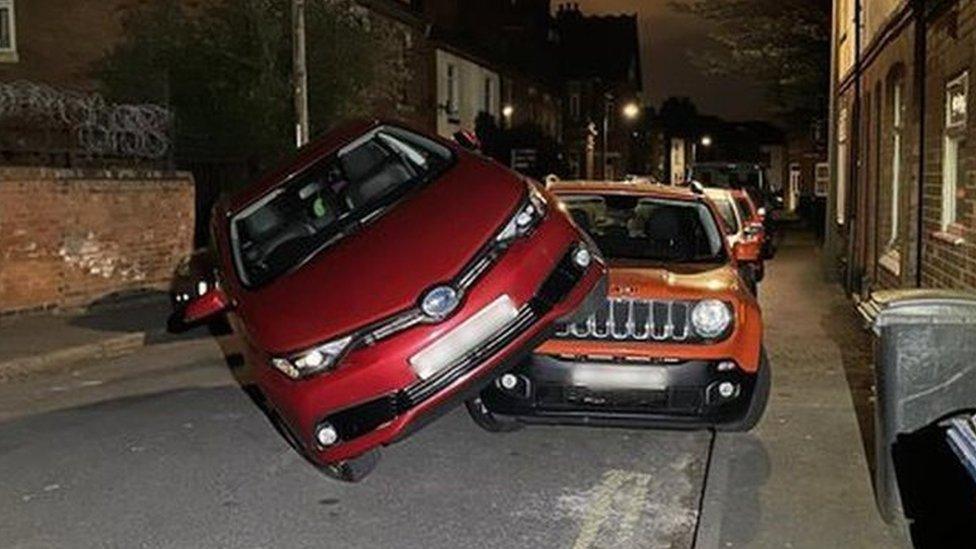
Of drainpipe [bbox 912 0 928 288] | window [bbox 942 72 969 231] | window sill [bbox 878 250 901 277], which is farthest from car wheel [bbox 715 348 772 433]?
window sill [bbox 878 250 901 277]

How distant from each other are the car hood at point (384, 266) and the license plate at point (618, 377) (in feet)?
3.52

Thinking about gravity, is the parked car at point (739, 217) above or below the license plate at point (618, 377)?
above

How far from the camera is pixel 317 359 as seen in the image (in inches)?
235

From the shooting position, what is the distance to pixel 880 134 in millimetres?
15438

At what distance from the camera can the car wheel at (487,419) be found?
727 centimetres

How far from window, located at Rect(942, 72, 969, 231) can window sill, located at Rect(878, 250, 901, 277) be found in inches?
93.0

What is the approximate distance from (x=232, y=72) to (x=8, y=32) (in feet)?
18.7

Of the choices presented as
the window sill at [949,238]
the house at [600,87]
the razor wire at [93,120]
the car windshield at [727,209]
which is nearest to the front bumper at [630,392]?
the window sill at [949,238]

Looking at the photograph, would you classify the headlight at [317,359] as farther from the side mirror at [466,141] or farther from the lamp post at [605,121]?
the lamp post at [605,121]

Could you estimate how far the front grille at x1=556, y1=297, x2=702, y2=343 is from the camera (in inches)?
272

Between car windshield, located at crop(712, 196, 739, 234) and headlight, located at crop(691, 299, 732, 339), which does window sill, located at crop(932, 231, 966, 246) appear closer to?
headlight, located at crop(691, 299, 732, 339)

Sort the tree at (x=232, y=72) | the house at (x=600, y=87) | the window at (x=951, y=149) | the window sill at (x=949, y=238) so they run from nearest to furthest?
the window sill at (x=949, y=238) < the window at (x=951, y=149) < the tree at (x=232, y=72) < the house at (x=600, y=87)

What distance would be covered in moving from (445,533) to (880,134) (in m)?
11.5

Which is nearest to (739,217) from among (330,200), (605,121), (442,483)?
(330,200)
